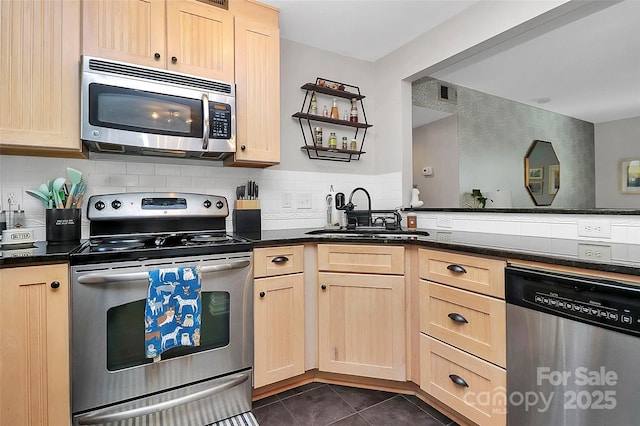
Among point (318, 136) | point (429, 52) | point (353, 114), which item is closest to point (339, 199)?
point (318, 136)

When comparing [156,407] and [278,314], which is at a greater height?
[278,314]

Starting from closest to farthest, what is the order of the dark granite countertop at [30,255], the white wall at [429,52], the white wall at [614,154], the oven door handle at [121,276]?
the dark granite countertop at [30,255], the oven door handle at [121,276], the white wall at [429,52], the white wall at [614,154]

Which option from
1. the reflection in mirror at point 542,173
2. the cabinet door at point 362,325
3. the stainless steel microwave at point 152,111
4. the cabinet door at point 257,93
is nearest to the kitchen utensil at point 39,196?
the stainless steel microwave at point 152,111

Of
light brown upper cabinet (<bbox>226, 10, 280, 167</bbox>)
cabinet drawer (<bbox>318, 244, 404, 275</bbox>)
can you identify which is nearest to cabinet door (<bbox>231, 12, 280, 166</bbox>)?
light brown upper cabinet (<bbox>226, 10, 280, 167</bbox>)

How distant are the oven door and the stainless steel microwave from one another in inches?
27.9

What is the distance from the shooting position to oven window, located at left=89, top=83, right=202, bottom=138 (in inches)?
62.7

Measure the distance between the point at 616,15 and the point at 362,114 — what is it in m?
1.99

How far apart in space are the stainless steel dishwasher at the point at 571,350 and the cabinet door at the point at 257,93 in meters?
1.58

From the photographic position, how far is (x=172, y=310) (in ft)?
4.75

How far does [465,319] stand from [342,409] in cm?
84

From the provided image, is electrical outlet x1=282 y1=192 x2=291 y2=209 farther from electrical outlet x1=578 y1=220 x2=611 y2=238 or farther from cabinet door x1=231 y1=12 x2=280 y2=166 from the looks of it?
electrical outlet x1=578 y1=220 x2=611 y2=238

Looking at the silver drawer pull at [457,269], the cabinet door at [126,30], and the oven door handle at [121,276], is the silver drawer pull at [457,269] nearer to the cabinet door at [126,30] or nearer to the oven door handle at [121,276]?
the oven door handle at [121,276]

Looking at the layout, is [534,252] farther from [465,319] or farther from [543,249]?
[465,319]

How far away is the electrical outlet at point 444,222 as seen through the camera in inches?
91.5
